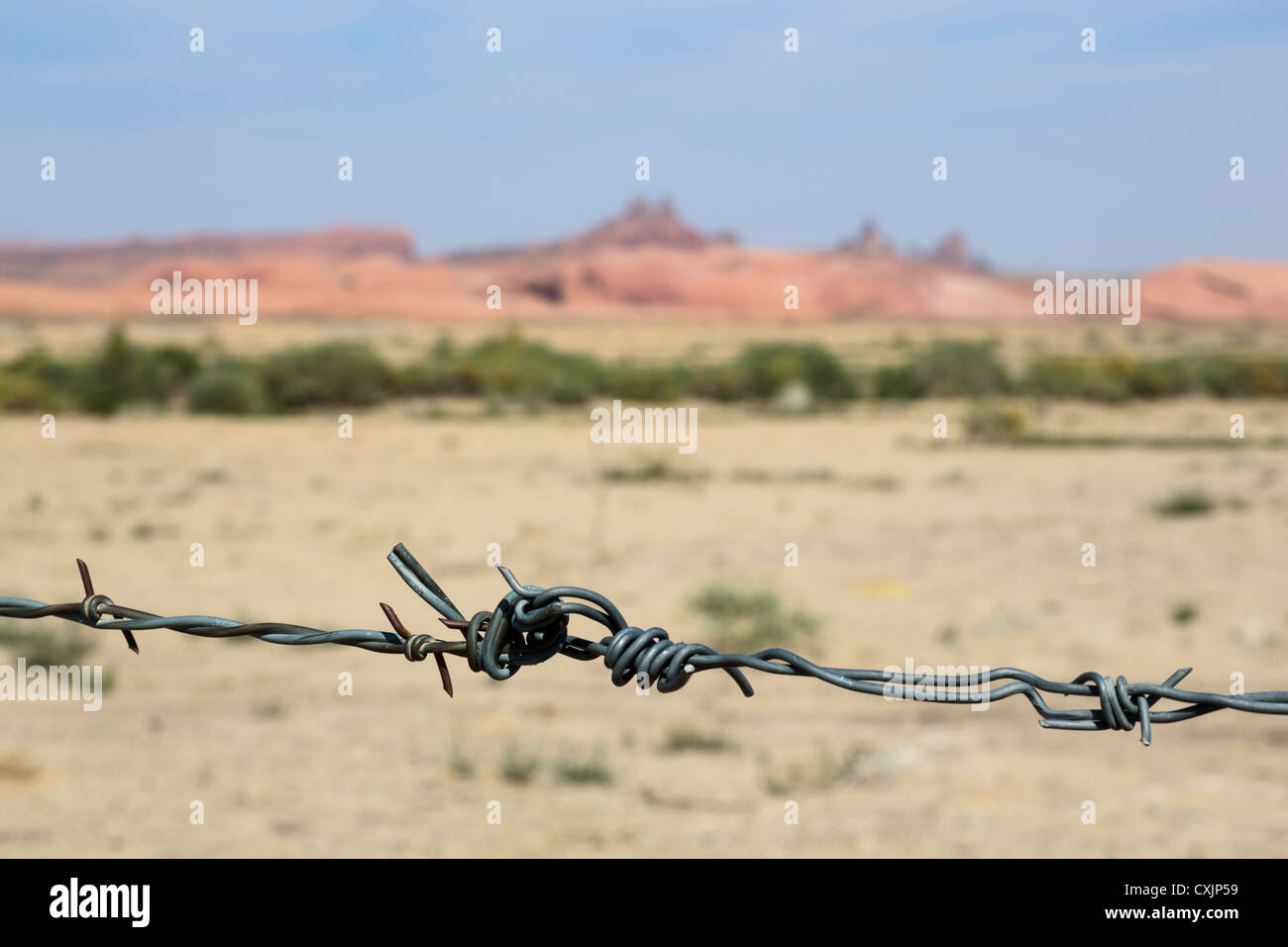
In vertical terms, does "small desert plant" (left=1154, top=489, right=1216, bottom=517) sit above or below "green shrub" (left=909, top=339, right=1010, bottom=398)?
below

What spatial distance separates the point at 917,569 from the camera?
13.9 m

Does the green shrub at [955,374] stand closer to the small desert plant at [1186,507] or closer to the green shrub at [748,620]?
the small desert plant at [1186,507]

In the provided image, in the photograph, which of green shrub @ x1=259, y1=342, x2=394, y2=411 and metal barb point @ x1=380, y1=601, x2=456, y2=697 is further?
green shrub @ x1=259, y1=342, x2=394, y2=411

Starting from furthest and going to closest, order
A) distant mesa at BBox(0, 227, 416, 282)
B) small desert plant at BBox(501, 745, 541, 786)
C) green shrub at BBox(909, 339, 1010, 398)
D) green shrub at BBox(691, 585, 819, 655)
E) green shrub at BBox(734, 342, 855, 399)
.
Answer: distant mesa at BBox(0, 227, 416, 282) → green shrub at BBox(909, 339, 1010, 398) → green shrub at BBox(734, 342, 855, 399) → green shrub at BBox(691, 585, 819, 655) → small desert plant at BBox(501, 745, 541, 786)

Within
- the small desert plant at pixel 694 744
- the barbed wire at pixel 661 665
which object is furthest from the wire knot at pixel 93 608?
the small desert plant at pixel 694 744

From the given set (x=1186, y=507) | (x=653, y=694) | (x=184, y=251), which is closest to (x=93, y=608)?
(x=653, y=694)

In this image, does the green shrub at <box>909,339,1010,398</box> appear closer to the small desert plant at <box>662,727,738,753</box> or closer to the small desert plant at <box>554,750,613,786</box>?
the small desert plant at <box>662,727,738,753</box>

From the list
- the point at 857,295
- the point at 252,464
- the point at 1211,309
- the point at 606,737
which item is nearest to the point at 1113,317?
the point at 1211,309

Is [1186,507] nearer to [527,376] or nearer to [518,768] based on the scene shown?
[518,768]

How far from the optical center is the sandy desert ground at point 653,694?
6.63m

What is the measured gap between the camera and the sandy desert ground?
6633 mm

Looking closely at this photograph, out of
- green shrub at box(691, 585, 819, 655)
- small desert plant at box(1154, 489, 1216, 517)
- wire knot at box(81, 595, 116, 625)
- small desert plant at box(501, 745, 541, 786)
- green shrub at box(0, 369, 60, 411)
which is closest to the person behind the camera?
wire knot at box(81, 595, 116, 625)

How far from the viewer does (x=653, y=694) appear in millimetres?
9469

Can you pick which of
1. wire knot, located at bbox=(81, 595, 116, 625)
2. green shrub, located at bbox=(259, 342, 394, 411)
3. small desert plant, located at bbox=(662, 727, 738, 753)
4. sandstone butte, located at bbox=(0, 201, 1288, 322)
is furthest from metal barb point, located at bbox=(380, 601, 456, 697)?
sandstone butte, located at bbox=(0, 201, 1288, 322)
